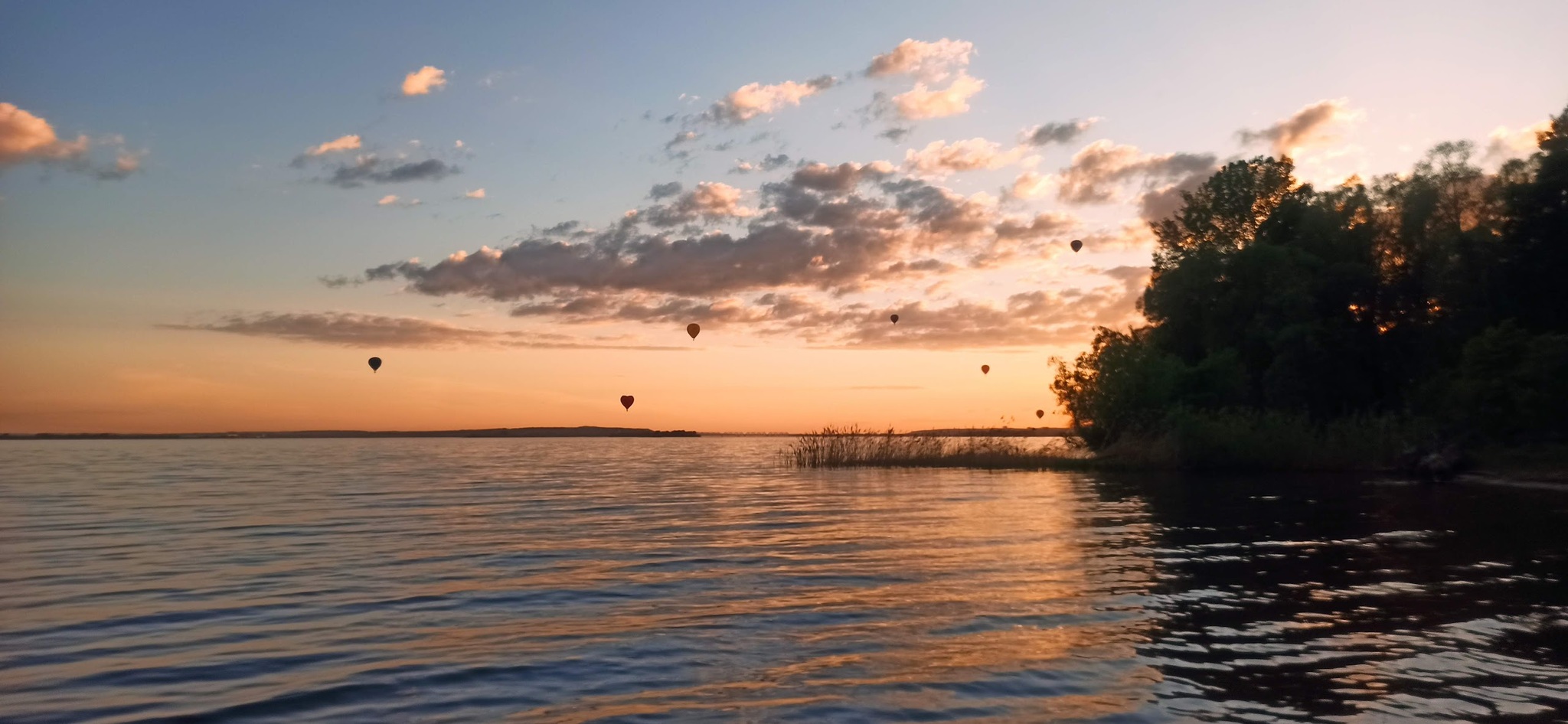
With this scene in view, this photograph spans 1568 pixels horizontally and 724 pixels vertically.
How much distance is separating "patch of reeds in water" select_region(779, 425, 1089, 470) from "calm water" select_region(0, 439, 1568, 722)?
84.9 ft

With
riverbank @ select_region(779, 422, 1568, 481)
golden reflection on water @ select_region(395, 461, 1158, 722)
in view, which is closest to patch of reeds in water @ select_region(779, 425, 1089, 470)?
riverbank @ select_region(779, 422, 1568, 481)

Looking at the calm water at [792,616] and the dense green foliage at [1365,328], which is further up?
the dense green foliage at [1365,328]

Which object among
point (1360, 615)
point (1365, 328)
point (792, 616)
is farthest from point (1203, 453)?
point (792, 616)

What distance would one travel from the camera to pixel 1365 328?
191 ft

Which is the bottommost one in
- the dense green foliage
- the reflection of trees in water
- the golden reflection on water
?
the golden reflection on water

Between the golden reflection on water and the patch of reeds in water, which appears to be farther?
the patch of reeds in water

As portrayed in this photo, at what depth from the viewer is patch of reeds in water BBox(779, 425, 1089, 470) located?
5603 cm

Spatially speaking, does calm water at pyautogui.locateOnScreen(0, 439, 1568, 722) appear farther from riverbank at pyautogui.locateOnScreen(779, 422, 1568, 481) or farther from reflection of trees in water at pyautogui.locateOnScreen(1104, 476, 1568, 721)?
riverbank at pyautogui.locateOnScreen(779, 422, 1568, 481)

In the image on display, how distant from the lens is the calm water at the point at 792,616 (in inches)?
370

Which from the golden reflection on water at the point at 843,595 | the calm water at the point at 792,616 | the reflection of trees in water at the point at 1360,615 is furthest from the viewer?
the golden reflection on water at the point at 843,595

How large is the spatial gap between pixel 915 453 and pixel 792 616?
1709 inches

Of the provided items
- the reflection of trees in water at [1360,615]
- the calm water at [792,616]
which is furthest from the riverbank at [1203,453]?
the reflection of trees in water at [1360,615]

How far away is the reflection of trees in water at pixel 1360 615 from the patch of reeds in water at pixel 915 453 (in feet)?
95.6

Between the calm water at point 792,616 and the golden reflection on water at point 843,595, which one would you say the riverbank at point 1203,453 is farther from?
the golden reflection on water at point 843,595
